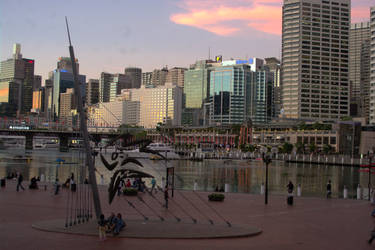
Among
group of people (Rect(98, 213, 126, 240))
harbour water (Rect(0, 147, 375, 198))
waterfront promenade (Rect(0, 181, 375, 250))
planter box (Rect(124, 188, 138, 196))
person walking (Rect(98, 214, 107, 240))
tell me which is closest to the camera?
waterfront promenade (Rect(0, 181, 375, 250))

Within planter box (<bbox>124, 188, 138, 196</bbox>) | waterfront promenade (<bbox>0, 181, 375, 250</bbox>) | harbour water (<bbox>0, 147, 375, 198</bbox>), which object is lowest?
harbour water (<bbox>0, 147, 375, 198</bbox>)

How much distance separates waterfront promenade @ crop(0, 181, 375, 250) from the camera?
2302cm

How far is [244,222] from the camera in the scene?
99.1 ft

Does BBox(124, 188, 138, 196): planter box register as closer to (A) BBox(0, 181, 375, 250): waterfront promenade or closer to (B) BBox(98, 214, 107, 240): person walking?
(A) BBox(0, 181, 375, 250): waterfront promenade

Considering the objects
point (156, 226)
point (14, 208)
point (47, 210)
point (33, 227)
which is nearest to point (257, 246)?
point (156, 226)

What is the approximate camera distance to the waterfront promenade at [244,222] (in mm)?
23016

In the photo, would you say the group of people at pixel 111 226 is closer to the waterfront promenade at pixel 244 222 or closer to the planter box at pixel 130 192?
the waterfront promenade at pixel 244 222

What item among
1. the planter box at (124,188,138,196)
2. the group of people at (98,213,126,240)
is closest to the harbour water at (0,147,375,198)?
the planter box at (124,188,138,196)

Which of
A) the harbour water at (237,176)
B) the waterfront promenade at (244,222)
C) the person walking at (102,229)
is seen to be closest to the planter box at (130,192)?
the waterfront promenade at (244,222)

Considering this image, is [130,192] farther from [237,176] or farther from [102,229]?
[237,176]

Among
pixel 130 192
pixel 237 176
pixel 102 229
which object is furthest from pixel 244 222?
pixel 237 176

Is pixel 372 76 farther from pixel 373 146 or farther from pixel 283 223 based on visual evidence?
pixel 283 223

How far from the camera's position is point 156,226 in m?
27.4

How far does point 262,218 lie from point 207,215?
3964 millimetres
